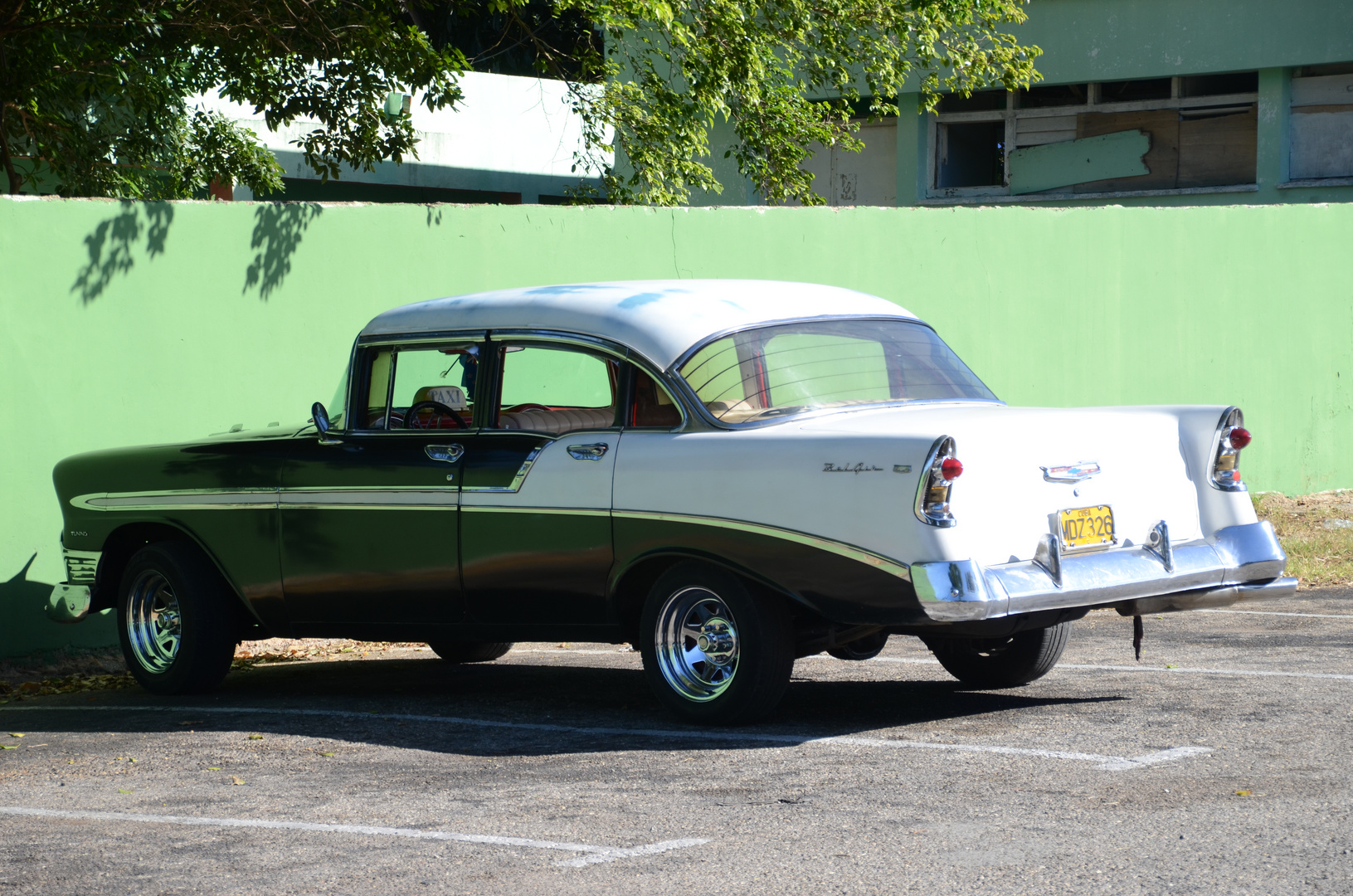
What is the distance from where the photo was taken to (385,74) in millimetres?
12805

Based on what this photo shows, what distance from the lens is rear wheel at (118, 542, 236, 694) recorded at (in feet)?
27.9

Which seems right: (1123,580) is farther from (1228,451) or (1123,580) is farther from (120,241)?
(120,241)

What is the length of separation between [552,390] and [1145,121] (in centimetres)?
1542

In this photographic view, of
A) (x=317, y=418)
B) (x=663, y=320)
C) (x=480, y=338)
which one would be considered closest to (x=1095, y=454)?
(x=663, y=320)

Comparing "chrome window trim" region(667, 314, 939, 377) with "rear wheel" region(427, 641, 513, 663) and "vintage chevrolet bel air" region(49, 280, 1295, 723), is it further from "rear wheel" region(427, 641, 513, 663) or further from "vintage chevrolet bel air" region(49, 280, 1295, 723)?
"rear wheel" region(427, 641, 513, 663)

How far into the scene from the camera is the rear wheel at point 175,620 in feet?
27.9

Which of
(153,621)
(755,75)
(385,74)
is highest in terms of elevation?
(755,75)

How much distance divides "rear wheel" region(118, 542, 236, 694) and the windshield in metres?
2.84

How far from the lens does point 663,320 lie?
7.34 metres

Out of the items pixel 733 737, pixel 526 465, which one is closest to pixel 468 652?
pixel 526 465

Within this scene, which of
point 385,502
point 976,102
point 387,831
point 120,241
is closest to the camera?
point 387,831

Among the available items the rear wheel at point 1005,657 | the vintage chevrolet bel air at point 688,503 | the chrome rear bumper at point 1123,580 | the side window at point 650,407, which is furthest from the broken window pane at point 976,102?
the side window at point 650,407

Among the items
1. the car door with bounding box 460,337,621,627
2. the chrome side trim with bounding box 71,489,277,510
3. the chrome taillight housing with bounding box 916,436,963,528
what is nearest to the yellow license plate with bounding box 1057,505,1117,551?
the chrome taillight housing with bounding box 916,436,963,528

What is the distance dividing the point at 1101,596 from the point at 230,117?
21.4 m
